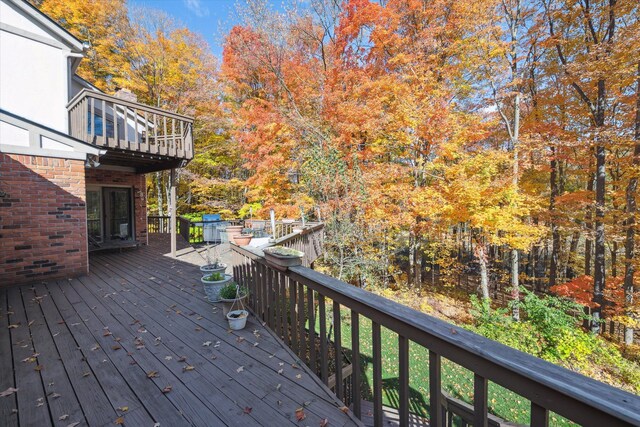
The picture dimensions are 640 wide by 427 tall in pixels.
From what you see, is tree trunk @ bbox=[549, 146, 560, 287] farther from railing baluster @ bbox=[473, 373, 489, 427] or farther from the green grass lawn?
railing baluster @ bbox=[473, 373, 489, 427]

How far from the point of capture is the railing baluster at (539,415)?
3.12ft

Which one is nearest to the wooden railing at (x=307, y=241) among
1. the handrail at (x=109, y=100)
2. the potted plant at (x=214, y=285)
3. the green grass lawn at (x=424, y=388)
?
the potted plant at (x=214, y=285)

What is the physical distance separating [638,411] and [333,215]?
7698 mm

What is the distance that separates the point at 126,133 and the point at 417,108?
890 cm

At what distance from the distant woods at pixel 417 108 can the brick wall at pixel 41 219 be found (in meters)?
5.77

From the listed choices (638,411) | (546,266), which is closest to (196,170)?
(638,411)

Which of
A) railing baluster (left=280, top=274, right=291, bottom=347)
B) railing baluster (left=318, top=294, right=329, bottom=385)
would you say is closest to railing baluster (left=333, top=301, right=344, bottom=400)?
railing baluster (left=318, top=294, right=329, bottom=385)

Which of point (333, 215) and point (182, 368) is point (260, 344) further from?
point (333, 215)

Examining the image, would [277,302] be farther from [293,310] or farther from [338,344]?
[338,344]

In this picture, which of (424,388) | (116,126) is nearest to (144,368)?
(116,126)

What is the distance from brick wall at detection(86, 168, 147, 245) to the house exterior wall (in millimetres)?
1696

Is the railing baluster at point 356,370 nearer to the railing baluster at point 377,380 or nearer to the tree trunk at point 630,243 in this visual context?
the railing baluster at point 377,380

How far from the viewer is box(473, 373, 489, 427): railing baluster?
1.13 meters

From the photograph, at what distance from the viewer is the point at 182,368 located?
2500 mm
